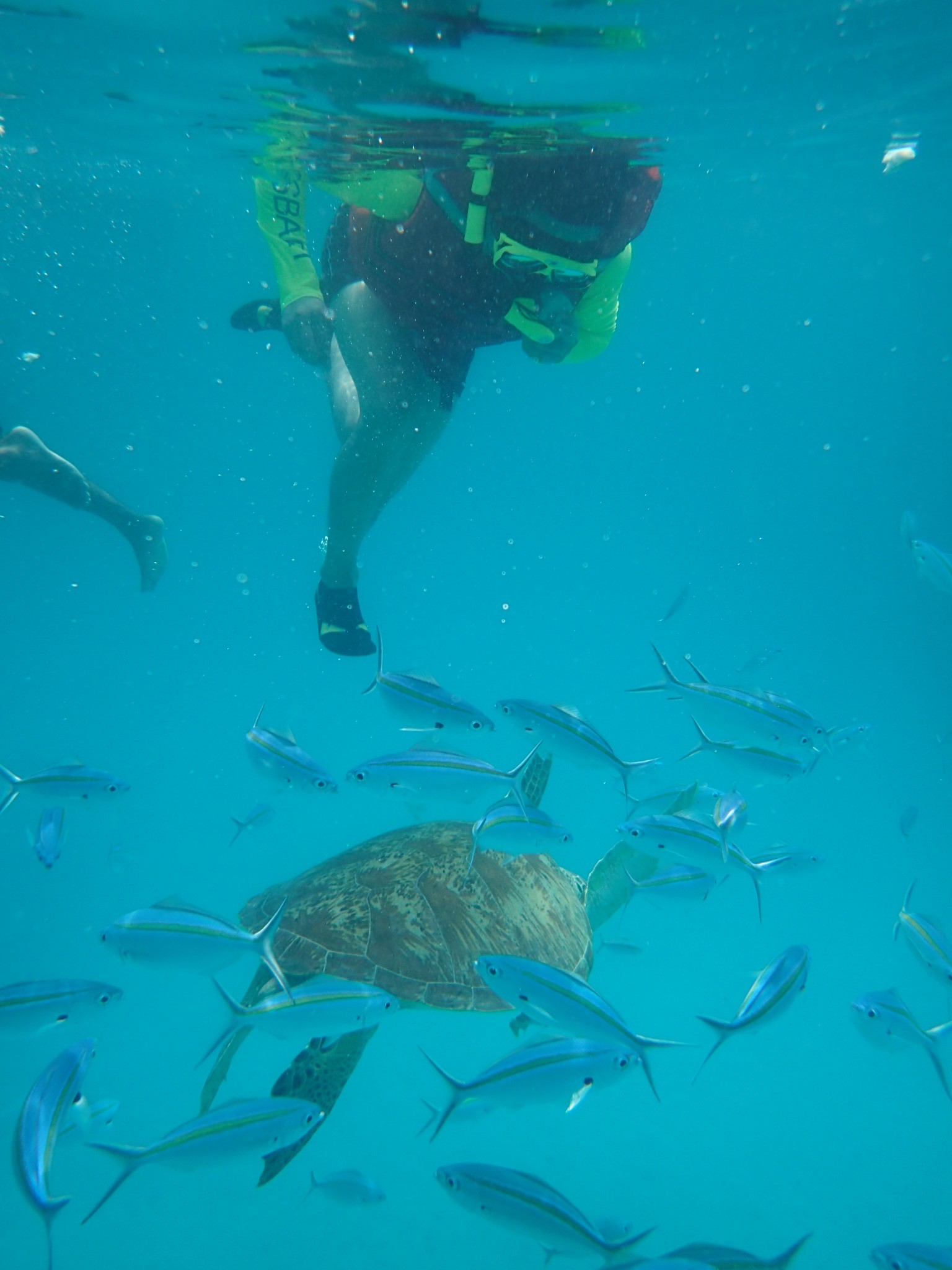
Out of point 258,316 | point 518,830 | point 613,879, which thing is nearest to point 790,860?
point 613,879

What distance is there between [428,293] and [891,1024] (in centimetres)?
555

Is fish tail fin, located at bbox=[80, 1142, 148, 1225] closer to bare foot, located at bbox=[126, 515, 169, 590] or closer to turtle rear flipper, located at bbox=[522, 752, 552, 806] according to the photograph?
turtle rear flipper, located at bbox=[522, 752, 552, 806]

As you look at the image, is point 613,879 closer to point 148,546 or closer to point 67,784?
point 67,784

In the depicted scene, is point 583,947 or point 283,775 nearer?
point 283,775

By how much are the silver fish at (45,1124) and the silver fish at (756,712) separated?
3.10 metres

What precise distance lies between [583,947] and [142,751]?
43.5 feet

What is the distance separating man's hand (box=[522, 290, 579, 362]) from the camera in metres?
4.41

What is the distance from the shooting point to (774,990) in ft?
8.84

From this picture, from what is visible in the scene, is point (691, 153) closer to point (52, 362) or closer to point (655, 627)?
point (655, 627)

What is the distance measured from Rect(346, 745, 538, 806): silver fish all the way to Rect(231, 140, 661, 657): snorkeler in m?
2.20

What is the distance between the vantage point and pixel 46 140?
38.2 feet

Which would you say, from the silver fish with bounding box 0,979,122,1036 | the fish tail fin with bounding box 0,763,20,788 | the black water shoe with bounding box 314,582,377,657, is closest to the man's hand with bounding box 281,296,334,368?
the black water shoe with bounding box 314,582,377,657

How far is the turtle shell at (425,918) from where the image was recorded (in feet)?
11.8

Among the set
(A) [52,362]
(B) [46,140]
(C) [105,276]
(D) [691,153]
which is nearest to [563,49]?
(D) [691,153]
